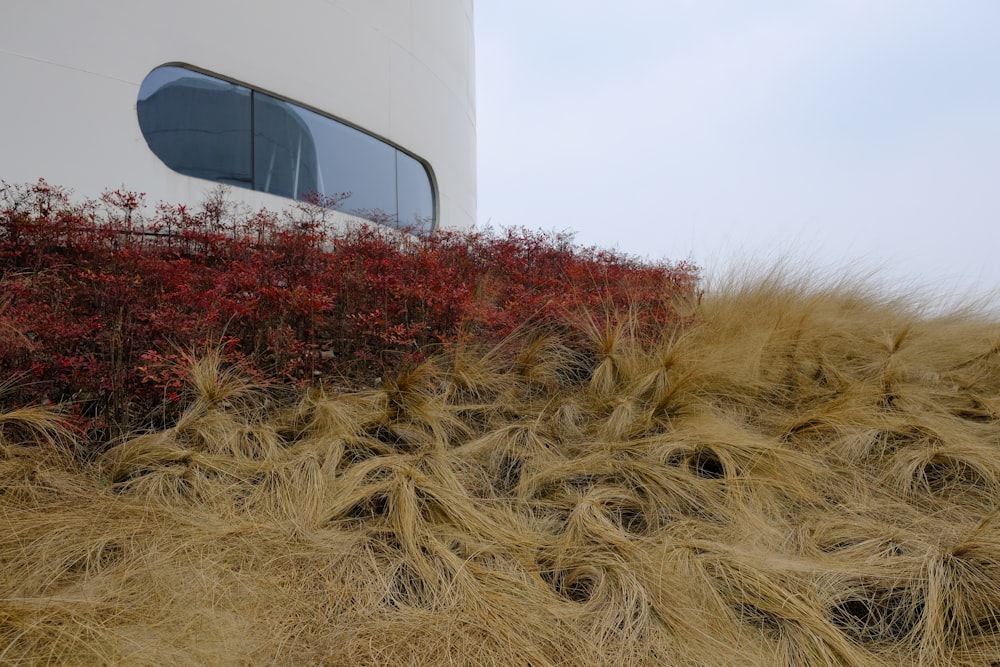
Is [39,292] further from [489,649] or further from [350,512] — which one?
[489,649]

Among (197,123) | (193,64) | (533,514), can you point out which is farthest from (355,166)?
(533,514)

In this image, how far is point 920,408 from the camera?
348cm

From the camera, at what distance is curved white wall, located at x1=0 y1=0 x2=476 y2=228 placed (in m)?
5.32

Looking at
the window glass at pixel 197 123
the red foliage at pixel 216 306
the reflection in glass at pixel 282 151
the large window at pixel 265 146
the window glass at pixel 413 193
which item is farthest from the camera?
the window glass at pixel 413 193

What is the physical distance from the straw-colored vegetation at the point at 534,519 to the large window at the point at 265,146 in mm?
3837

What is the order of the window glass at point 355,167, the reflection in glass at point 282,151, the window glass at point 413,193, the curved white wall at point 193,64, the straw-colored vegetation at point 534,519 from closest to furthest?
the straw-colored vegetation at point 534,519
the curved white wall at point 193,64
the reflection in glass at point 282,151
the window glass at point 355,167
the window glass at point 413,193

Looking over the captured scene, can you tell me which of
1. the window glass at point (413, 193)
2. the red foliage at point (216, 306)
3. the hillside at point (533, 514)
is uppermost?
the window glass at point (413, 193)

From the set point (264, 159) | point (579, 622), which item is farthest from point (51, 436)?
point (264, 159)

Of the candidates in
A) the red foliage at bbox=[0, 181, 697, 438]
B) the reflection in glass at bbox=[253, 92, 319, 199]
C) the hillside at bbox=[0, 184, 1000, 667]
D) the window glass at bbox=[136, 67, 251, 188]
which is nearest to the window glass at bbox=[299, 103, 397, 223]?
the reflection in glass at bbox=[253, 92, 319, 199]

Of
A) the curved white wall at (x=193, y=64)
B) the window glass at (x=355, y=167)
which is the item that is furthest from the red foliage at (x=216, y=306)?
the window glass at (x=355, y=167)

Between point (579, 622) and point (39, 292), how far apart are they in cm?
319

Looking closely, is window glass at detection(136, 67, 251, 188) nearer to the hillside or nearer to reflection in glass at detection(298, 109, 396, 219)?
reflection in glass at detection(298, 109, 396, 219)

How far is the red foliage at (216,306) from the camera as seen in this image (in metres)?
2.99

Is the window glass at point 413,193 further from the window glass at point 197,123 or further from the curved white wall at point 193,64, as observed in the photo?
the window glass at point 197,123
